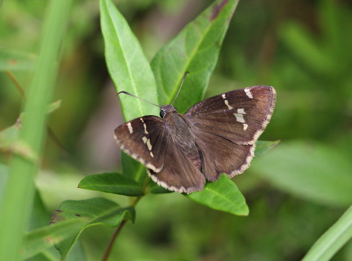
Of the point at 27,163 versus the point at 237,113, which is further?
the point at 237,113

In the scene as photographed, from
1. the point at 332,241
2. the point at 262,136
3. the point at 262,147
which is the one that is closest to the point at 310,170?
the point at 262,136

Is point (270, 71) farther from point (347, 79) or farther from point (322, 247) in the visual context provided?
point (322, 247)

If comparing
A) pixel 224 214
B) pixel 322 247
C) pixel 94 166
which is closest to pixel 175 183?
pixel 322 247

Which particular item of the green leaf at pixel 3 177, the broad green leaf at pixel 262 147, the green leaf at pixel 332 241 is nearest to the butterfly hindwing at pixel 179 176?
the broad green leaf at pixel 262 147

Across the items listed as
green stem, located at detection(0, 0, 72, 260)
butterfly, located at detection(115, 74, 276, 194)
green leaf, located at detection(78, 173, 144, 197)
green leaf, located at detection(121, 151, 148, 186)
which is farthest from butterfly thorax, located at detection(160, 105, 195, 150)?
green stem, located at detection(0, 0, 72, 260)

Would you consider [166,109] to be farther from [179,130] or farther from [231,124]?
[231,124]

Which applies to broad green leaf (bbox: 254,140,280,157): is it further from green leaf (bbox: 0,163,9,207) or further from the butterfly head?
green leaf (bbox: 0,163,9,207)
